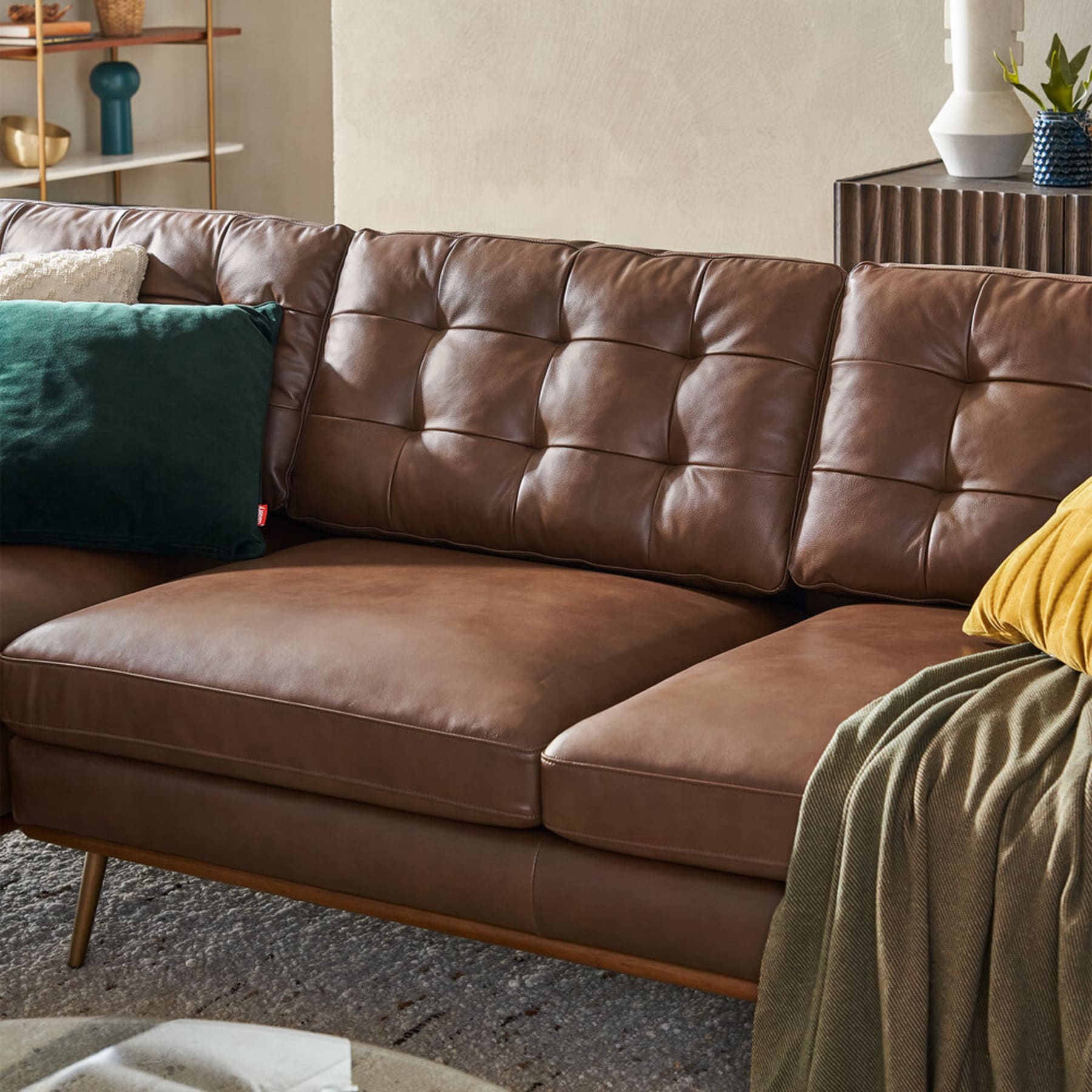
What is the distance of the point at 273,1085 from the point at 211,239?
1695 mm

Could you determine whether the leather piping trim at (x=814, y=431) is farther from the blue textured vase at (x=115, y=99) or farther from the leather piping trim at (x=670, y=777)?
the blue textured vase at (x=115, y=99)

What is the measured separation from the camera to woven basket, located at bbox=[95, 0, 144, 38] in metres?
5.38

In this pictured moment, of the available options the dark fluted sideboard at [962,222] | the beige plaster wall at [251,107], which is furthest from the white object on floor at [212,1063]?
the beige plaster wall at [251,107]

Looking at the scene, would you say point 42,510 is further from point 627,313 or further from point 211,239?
point 627,313

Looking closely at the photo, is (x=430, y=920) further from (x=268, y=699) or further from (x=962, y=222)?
(x=962, y=222)

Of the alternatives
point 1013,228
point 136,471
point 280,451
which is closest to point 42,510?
point 136,471

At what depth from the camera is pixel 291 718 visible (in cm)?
189

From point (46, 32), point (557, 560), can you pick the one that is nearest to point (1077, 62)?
point (557, 560)

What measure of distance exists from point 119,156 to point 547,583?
3.92m

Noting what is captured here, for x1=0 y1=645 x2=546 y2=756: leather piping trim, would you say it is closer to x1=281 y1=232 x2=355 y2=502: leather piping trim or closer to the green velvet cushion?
the green velvet cushion

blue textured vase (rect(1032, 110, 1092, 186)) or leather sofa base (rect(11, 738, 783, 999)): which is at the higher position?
blue textured vase (rect(1032, 110, 1092, 186))

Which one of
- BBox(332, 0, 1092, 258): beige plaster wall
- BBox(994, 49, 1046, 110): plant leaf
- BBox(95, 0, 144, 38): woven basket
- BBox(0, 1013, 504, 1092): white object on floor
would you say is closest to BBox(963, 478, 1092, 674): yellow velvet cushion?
BBox(0, 1013, 504, 1092): white object on floor

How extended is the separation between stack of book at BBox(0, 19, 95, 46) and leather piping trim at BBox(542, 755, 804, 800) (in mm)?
3975

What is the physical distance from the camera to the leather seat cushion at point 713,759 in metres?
1.66
